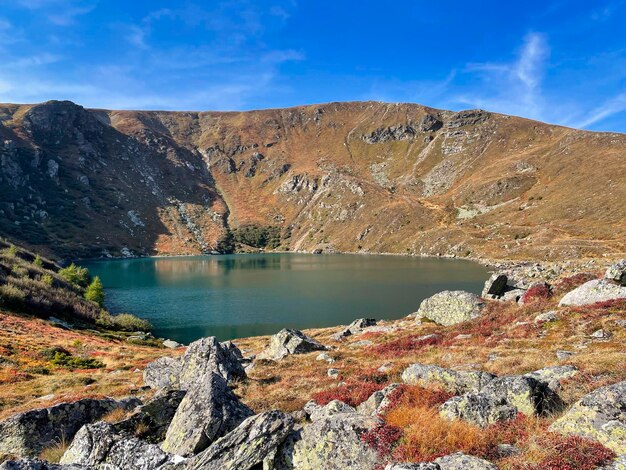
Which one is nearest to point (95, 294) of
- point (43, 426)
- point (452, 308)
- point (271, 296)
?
point (271, 296)

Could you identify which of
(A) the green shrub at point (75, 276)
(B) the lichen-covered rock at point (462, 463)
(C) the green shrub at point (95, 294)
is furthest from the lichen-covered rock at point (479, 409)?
(A) the green shrub at point (75, 276)

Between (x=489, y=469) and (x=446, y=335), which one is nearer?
(x=489, y=469)

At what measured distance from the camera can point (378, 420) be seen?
9.66 m

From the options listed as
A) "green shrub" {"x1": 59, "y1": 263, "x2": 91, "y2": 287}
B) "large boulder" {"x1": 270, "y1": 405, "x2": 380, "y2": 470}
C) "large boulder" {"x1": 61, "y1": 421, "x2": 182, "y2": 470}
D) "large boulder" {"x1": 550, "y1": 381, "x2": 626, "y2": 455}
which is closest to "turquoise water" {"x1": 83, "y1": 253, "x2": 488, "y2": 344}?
"green shrub" {"x1": 59, "y1": 263, "x2": 91, "y2": 287}

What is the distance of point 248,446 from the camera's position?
9125 millimetres

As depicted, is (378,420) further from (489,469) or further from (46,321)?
(46,321)

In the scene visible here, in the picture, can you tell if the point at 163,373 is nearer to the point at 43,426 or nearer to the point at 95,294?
the point at 43,426

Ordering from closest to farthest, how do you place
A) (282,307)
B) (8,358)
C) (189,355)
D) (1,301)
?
(189,355)
(8,358)
(1,301)
(282,307)

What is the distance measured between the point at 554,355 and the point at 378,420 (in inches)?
639

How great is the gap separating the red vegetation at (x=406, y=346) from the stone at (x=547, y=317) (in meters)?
8.26

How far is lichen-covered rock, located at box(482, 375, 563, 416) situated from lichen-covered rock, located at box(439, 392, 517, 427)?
0.25 metres

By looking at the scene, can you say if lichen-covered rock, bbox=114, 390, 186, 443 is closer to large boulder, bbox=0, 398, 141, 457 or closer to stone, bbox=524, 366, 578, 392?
large boulder, bbox=0, 398, 141, 457

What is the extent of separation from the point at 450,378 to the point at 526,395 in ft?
14.3

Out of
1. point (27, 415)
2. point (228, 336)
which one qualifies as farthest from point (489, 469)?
point (228, 336)
